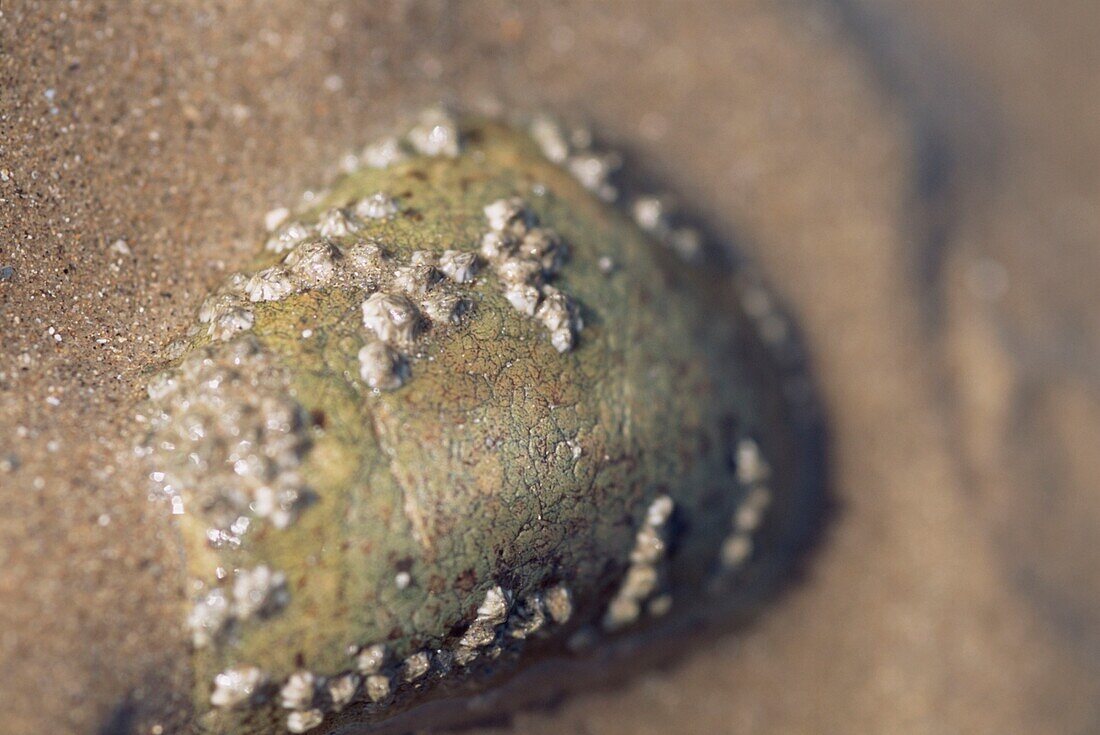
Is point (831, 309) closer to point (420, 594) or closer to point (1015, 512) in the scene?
point (1015, 512)

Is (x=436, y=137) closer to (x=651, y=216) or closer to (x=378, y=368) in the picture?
(x=651, y=216)

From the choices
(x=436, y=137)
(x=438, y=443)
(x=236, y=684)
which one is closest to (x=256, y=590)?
(x=236, y=684)

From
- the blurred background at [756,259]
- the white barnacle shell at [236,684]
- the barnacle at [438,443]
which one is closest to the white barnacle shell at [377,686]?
the barnacle at [438,443]

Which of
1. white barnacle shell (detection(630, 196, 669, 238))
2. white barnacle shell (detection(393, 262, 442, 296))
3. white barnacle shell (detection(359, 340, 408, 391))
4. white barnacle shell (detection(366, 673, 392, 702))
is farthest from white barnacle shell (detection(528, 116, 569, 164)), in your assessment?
white barnacle shell (detection(366, 673, 392, 702))

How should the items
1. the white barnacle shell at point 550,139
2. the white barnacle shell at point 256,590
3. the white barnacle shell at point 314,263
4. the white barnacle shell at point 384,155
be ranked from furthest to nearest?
the white barnacle shell at point 550,139 < the white barnacle shell at point 384,155 < the white barnacle shell at point 314,263 < the white barnacle shell at point 256,590

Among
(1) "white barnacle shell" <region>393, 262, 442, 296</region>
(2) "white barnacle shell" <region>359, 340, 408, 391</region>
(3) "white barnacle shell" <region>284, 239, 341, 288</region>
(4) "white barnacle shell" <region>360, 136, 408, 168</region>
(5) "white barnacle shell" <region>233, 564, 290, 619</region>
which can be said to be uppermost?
(4) "white barnacle shell" <region>360, 136, 408, 168</region>

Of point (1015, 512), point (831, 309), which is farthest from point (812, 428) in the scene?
point (1015, 512)

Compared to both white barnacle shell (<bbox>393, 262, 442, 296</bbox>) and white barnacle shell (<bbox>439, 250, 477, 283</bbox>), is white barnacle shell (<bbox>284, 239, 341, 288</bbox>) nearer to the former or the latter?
white barnacle shell (<bbox>393, 262, 442, 296</bbox>)

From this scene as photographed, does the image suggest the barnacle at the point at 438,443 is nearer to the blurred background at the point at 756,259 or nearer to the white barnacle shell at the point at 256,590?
the white barnacle shell at the point at 256,590
